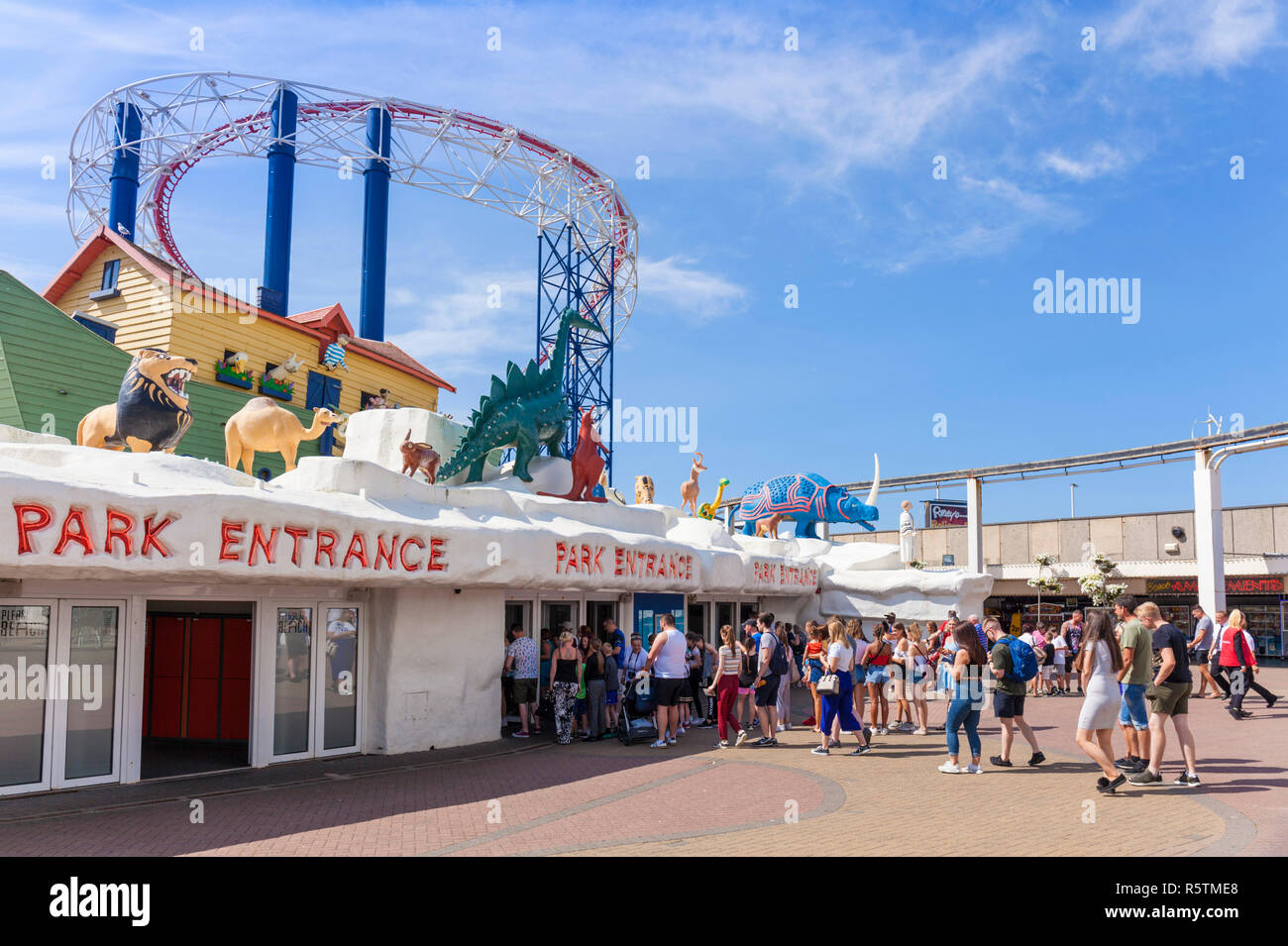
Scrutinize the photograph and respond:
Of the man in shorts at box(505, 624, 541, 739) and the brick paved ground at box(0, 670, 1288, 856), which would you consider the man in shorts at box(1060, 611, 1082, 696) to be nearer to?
the brick paved ground at box(0, 670, 1288, 856)

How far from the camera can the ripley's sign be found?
7.75 meters

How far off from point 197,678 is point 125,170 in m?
19.0

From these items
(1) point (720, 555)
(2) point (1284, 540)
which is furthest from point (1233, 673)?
(2) point (1284, 540)

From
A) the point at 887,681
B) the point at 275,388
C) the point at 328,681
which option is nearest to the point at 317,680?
the point at 328,681

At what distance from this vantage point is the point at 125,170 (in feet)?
85.3

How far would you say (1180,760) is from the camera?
10727mm

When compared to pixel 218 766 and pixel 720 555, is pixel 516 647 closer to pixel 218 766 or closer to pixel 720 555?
pixel 218 766

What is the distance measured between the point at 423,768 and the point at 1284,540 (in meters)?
33.0

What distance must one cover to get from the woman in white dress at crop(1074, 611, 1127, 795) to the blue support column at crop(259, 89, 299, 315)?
71.7 feet

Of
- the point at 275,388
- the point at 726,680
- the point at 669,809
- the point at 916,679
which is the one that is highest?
the point at 275,388

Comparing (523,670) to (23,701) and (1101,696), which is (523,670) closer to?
(23,701)

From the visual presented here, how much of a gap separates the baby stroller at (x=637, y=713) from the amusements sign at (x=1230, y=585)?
26.8m

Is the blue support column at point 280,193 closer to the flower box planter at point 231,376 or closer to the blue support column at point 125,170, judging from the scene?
the blue support column at point 125,170

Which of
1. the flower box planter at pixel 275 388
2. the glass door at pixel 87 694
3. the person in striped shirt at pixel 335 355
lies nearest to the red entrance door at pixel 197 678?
the glass door at pixel 87 694
